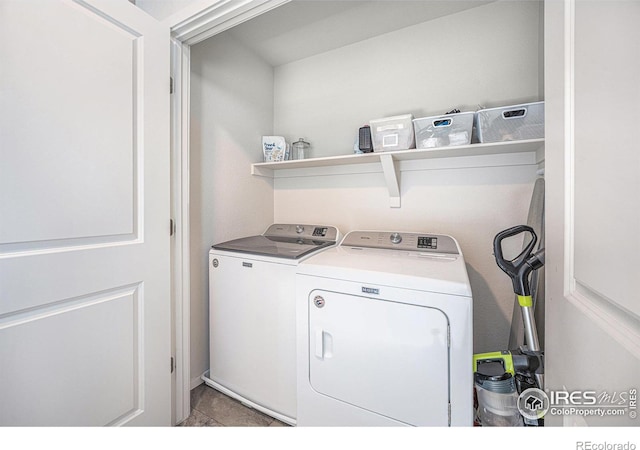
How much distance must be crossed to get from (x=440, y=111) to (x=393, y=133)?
1.53 ft

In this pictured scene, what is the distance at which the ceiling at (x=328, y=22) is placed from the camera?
1.69 meters

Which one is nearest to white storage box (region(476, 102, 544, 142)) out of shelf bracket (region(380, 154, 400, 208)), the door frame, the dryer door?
shelf bracket (region(380, 154, 400, 208))

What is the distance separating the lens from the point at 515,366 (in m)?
1.08

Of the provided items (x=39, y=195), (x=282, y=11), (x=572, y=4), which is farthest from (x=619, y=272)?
(x=282, y=11)

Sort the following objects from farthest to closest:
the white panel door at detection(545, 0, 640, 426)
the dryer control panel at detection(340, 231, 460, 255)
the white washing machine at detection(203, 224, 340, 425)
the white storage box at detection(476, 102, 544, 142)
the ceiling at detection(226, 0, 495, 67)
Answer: the ceiling at detection(226, 0, 495, 67) → the dryer control panel at detection(340, 231, 460, 255) → the white washing machine at detection(203, 224, 340, 425) → the white storage box at detection(476, 102, 544, 142) → the white panel door at detection(545, 0, 640, 426)

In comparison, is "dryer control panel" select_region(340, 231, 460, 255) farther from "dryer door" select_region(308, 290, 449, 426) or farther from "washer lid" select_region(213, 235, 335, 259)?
"dryer door" select_region(308, 290, 449, 426)

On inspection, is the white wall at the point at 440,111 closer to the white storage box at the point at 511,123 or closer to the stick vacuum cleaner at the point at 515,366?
the white storage box at the point at 511,123

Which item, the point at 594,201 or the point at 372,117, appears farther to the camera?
the point at 372,117

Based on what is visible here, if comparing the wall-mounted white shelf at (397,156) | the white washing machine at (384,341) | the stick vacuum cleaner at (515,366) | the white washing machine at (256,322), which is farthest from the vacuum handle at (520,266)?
the white washing machine at (256,322)

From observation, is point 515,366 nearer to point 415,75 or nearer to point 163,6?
point 415,75

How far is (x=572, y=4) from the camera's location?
1.56 ft

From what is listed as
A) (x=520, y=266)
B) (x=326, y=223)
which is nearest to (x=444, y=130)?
(x=520, y=266)

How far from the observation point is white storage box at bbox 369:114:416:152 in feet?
5.32

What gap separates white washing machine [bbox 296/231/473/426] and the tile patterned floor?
40 centimetres
